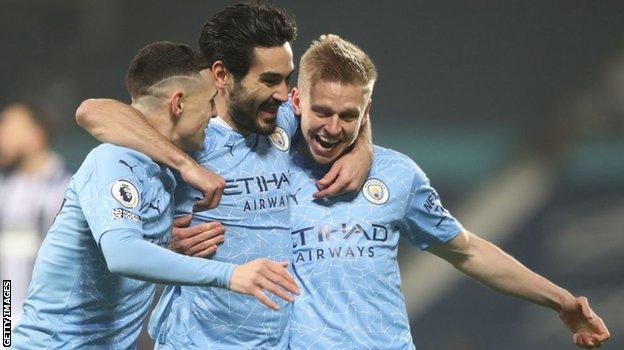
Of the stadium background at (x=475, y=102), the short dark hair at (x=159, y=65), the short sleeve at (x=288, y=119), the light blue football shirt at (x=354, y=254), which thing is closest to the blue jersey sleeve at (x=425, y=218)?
the light blue football shirt at (x=354, y=254)

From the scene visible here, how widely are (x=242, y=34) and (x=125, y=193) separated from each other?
73 cm

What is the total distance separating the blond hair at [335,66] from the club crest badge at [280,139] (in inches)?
6.3

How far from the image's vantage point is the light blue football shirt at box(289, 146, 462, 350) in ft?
10.8

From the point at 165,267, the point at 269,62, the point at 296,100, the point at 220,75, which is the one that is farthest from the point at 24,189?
the point at 165,267

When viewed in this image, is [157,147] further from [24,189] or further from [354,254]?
[24,189]

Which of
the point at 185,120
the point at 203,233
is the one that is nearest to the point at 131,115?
the point at 185,120

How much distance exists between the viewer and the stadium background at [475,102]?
21.7 ft

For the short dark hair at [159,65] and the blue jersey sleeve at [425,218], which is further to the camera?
the blue jersey sleeve at [425,218]

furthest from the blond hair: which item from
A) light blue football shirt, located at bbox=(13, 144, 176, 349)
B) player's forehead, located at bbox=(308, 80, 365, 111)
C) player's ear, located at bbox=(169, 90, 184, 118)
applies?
light blue football shirt, located at bbox=(13, 144, 176, 349)

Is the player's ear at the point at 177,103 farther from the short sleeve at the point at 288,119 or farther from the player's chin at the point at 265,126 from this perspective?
the short sleeve at the point at 288,119

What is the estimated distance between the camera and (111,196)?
2773 millimetres

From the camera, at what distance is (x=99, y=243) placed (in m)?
2.76

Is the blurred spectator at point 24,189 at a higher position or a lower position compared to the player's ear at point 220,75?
lower

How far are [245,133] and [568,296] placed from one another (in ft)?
3.98
